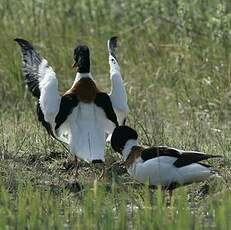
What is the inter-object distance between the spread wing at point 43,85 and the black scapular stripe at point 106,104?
11.3 inches

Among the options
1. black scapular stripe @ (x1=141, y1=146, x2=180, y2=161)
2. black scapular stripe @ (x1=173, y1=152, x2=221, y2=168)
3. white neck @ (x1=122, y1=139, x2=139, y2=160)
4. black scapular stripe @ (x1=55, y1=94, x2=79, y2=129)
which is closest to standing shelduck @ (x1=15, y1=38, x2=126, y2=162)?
black scapular stripe @ (x1=55, y1=94, x2=79, y2=129)

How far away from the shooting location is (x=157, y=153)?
21.6 feet

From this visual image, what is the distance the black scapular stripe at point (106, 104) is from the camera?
7297 mm

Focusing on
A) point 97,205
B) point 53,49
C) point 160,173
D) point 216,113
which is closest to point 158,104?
point 216,113

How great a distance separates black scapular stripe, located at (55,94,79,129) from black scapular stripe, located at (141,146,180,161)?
32.3 inches

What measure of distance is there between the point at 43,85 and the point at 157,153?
124cm

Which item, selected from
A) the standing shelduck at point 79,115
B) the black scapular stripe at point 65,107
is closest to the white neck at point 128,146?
the standing shelduck at point 79,115

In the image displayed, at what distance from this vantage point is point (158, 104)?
10.0m

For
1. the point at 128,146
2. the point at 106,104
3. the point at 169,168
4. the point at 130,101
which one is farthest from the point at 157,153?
the point at 130,101

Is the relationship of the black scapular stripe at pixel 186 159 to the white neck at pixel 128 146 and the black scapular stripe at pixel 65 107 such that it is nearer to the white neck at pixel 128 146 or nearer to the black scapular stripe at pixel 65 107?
the white neck at pixel 128 146

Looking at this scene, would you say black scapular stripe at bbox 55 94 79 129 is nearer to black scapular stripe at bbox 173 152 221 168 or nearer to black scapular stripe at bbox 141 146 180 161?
black scapular stripe at bbox 141 146 180 161

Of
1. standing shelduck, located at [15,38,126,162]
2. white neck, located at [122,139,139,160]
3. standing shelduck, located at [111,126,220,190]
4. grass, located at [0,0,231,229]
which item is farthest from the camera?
standing shelduck, located at [15,38,126,162]

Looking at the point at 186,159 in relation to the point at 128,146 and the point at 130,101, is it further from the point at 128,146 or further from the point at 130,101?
the point at 130,101

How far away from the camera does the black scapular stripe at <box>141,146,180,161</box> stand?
21.5ft
